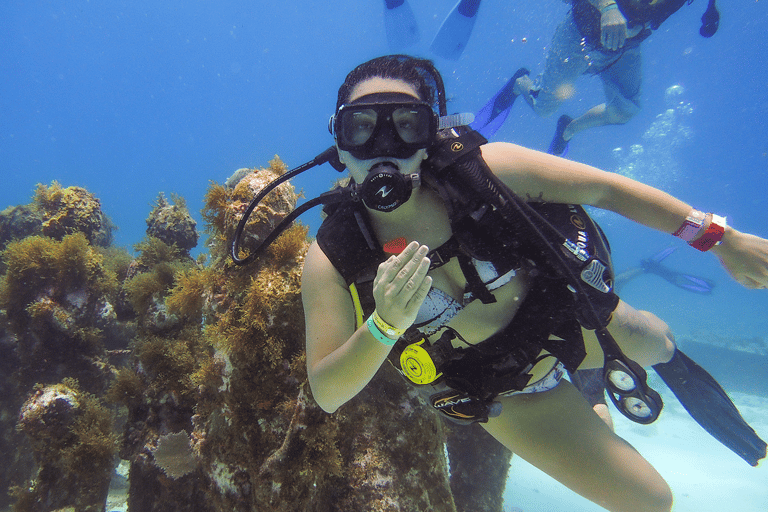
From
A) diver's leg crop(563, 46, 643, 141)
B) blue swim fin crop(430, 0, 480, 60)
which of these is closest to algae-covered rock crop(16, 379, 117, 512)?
diver's leg crop(563, 46, 643, 141)

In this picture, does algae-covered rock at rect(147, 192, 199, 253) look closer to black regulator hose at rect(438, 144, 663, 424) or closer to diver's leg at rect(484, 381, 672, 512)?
black regulator hose at rect(438, 144, 663, 424)

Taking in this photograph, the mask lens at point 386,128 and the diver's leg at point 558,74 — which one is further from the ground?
the diver's leg at point 558,74

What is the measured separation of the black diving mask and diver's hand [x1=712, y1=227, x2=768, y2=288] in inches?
79.4

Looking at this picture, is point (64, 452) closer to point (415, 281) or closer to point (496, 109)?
point (415, 281)

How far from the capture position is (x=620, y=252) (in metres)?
92.8

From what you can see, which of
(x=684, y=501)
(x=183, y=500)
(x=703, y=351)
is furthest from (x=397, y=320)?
(x=703, y=351)

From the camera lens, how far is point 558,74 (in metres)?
10.2

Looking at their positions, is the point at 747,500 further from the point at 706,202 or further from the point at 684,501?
the point at 706,202

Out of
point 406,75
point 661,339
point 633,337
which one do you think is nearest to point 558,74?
point 661,339

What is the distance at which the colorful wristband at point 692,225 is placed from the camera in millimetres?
2109

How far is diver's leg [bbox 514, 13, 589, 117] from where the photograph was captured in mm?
9469

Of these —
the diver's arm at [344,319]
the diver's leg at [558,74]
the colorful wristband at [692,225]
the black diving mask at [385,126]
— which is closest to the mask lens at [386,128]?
the black diving mask at [385,126]

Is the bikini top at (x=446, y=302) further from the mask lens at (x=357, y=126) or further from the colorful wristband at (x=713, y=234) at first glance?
the colorful wristband at (x=713, y=234)

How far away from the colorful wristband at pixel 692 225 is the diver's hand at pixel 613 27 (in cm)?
783
